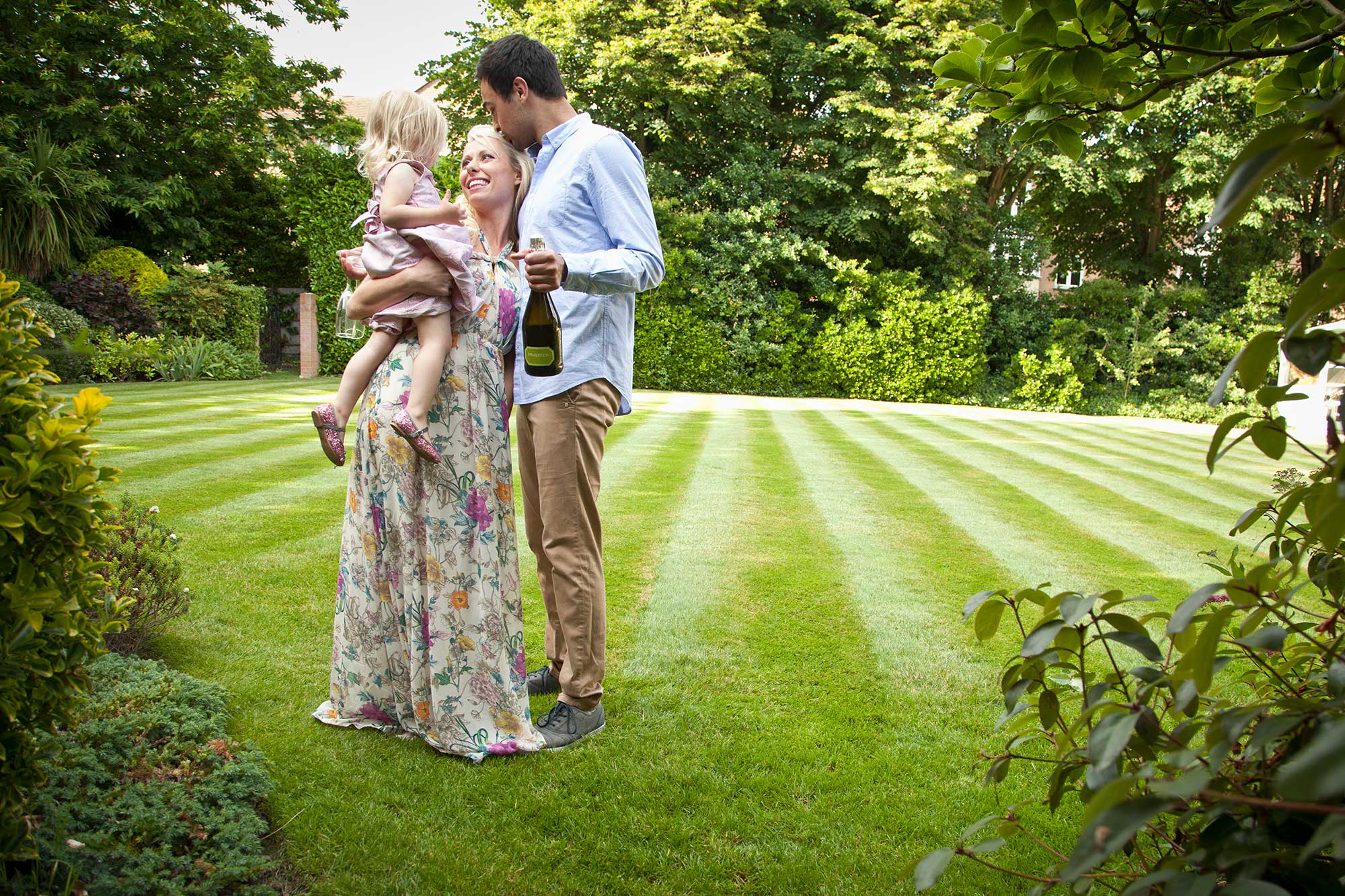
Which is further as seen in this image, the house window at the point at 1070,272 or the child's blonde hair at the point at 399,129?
the house window at the point at 1070,272

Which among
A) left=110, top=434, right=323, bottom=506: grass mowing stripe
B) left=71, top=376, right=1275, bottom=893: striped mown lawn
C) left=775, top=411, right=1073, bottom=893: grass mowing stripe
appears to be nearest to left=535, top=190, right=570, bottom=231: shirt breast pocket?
left=71, top=376, right=1275, bottom=893: striped mown lawn

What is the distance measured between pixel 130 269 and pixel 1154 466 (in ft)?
52.9

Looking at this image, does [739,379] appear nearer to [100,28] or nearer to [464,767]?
[100,28]

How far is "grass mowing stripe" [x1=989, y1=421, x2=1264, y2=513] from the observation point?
8234 mm

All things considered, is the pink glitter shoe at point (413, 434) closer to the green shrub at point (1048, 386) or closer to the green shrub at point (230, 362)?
the green shrub at point (230, 362)

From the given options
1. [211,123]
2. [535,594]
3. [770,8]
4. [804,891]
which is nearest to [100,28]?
[211,123]

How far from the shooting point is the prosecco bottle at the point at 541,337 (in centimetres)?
286

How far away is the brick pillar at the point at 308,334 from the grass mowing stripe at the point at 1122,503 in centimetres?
1208

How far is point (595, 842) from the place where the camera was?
245 centimetres

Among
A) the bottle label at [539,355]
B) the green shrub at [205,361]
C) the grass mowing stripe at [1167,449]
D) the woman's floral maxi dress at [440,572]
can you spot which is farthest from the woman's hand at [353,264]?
the green shrub at [205,361]

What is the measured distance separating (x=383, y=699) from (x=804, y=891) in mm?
1586

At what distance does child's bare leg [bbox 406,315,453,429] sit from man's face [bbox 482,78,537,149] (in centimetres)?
70

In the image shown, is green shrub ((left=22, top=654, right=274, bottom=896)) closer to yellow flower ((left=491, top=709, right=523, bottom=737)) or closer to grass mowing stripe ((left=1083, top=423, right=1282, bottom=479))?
yellow flower ((left=491, top=709, right=523, bottom=737))

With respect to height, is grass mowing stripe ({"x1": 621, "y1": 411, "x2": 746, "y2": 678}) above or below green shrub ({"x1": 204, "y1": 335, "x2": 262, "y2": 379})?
below
